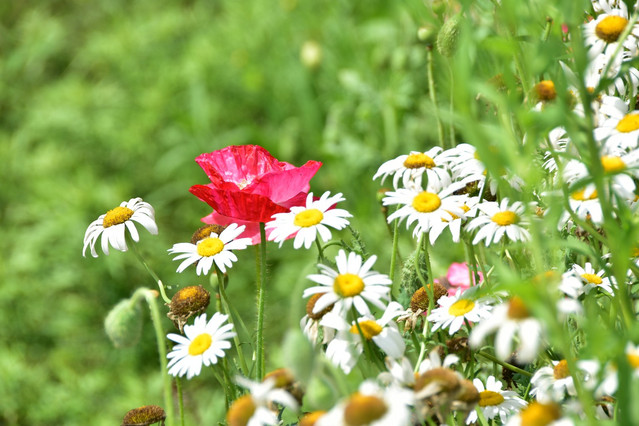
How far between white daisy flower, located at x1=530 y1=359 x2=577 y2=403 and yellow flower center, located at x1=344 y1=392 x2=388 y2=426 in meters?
0.16

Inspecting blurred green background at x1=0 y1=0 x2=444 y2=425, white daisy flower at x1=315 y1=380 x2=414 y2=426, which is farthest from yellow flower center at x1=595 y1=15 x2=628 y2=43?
blurred green background at x1=0 y1=0 x2=444 y2=425

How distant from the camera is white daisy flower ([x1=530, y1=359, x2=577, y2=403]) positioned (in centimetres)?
51

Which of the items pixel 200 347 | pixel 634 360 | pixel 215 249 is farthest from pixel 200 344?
pixel 634 360

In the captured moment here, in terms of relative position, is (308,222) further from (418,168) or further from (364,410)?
(364,410)

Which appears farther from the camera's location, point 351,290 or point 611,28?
point 611,28

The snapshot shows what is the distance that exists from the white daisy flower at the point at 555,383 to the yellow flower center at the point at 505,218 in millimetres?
124

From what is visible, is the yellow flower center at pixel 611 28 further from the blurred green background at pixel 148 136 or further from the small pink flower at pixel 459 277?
the blurred green background at pixel 148 136

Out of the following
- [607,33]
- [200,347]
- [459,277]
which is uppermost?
[607,33]

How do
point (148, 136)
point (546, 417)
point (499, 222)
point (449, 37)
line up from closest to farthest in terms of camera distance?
point (546, 417) < point (499, 222) < point (449, 37) < point (148, 136)

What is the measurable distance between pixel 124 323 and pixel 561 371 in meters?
0.33

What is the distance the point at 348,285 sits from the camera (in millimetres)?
535

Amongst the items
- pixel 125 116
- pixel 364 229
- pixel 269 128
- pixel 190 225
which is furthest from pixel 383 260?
pixel 125 116

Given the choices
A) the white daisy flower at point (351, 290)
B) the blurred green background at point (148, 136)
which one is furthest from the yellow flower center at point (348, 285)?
the blurred green background at point (148, 136)

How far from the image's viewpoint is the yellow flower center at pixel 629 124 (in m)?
0.59
